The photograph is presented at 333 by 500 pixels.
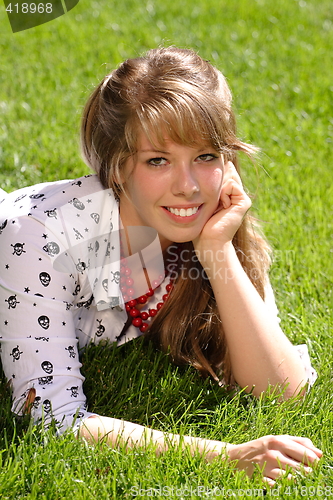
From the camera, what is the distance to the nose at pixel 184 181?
258cm

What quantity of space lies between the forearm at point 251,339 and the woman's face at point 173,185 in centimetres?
24

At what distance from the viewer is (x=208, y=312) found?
3.02m

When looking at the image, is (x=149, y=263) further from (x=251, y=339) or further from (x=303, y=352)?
(x=303, y=352)

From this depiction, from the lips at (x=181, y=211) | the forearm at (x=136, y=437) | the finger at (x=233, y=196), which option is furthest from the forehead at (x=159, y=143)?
the forearm at (x=136, y=437)

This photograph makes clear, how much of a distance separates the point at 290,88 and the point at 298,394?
3657mm

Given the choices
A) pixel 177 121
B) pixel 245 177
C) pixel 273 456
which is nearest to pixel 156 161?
pixel 177 121

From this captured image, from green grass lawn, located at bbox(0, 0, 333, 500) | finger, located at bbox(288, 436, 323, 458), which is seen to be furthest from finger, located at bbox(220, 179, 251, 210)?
finger, located at bbox(288, 436, 323, 458)

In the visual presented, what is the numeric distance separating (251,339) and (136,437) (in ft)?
2.16

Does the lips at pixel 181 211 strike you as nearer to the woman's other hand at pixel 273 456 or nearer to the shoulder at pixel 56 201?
the shoulder at pixel 56 201

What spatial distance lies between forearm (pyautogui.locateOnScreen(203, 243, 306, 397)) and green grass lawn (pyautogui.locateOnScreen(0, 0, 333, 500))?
10 centimetres

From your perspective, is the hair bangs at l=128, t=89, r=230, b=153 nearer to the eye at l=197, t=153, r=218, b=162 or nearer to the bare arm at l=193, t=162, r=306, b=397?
the eye at l=197, t=153, r=218, b=162

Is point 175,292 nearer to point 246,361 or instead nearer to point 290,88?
point 246,361

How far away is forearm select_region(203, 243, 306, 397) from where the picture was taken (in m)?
2.68

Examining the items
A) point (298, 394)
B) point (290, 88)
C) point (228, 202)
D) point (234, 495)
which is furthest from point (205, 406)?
point (290, 88)
